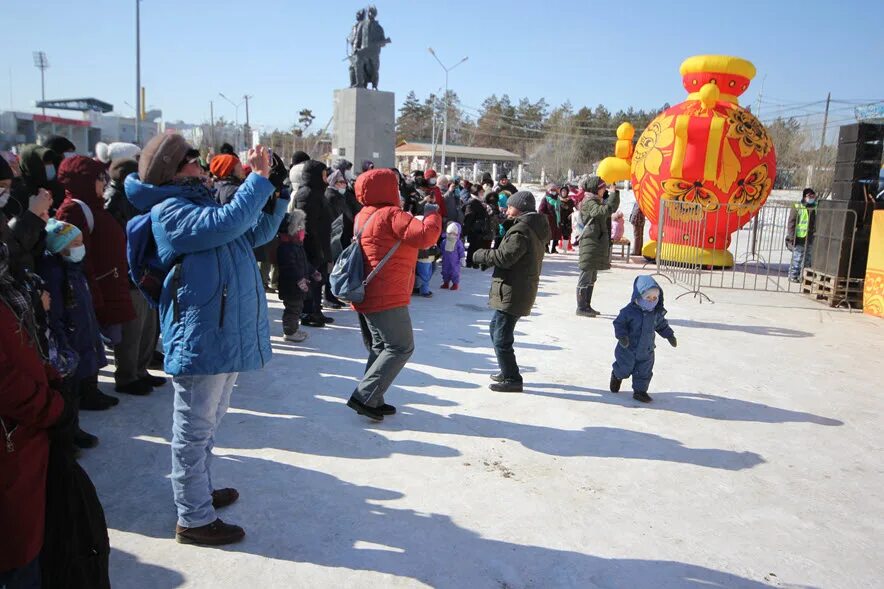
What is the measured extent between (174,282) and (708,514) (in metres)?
3.00

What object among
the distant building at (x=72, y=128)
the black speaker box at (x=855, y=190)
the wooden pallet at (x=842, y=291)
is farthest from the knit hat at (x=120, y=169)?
the distant building at (x=72, y=128)

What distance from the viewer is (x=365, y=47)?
2048 centimetres

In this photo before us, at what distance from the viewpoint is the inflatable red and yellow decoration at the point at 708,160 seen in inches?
474

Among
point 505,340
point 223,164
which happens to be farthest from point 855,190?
point 223,164

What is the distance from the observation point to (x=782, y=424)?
4.94 metres

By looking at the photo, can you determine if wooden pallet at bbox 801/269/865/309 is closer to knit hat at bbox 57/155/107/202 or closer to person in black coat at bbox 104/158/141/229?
person in black coat at bbox 104/158/141/229

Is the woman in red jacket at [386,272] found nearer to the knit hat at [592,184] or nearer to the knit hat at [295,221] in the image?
the knit hat at [295,221]

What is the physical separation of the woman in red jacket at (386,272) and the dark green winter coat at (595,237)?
13.9 feet

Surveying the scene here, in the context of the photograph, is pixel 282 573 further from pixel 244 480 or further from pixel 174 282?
pixel 174 282

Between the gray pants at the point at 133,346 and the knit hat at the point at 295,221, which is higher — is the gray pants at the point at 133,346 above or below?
below

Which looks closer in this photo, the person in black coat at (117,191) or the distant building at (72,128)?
the person in black coat at (117,191)

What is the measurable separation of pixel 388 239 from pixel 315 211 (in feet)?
9.18

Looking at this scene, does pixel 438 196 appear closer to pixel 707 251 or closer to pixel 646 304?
pixel 707 251

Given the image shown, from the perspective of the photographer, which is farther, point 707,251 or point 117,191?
point 707,251
